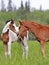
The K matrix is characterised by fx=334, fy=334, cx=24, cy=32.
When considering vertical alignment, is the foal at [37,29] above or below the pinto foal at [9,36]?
above

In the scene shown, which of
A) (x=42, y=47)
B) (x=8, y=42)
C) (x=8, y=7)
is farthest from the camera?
(x=8, y=7)

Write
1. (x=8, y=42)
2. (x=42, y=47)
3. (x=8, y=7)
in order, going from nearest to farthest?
(x=42, y=47) < (x=8, y=42) < (x=8, y=7)

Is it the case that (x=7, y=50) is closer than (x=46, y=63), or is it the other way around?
(x=46, y=63)

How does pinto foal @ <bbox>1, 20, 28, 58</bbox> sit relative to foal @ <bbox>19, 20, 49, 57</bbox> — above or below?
below

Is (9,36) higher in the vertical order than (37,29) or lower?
lower

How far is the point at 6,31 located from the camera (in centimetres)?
1147

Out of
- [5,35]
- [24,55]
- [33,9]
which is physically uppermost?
[5,35]

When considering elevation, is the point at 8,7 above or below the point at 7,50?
below

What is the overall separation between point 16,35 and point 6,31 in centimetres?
43

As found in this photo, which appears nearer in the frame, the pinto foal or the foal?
the foal

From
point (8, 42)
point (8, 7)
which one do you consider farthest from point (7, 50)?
point (8, 7)

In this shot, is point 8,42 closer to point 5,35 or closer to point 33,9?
point 5,35

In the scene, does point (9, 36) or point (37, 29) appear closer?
point (37, 29)

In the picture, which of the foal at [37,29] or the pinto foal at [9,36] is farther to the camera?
the pinto foal at [9,36]
